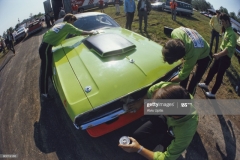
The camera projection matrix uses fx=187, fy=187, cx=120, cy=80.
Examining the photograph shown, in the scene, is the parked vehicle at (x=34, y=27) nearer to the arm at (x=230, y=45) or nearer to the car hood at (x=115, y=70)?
the car hood at (x=115, y=70)

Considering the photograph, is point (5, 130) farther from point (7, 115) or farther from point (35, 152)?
point (35, 152)

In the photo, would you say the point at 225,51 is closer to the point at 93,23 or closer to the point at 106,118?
the point at 106,118

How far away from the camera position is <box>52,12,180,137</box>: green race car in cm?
244

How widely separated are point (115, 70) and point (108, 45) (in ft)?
2.26

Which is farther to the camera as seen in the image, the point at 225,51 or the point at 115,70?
the point at 225,51

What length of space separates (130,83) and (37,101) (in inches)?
98.6

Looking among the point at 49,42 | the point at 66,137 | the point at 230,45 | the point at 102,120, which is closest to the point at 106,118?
the point at 102,120

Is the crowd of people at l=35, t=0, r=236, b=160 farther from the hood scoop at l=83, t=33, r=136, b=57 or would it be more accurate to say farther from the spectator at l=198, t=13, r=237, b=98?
the hood scoop at l=83, t=33, r=136, b=57

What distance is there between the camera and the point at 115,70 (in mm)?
2811

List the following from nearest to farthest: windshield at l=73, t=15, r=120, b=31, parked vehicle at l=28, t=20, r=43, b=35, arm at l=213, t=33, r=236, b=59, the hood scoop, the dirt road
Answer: the dirt road < the hood scoop < arm at l=213, t=33, r=236, b=59 < windshield at l=73, t=15, r=120, b=31 < parked vehicle at l=28, t=20, r=43, b=35

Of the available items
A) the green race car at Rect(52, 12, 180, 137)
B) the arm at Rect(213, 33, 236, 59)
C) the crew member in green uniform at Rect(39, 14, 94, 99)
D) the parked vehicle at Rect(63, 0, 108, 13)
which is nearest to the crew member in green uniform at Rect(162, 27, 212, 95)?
the green race car at Rect(52, 12, 180, 137)

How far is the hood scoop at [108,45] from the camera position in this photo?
316cm

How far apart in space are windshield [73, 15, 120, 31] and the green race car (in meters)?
0.79

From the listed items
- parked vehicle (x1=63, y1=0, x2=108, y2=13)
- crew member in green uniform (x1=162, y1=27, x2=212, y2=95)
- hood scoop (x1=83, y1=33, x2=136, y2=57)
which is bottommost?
parked vehicle (x1=63, y1=0, x2=108, y2=13)
